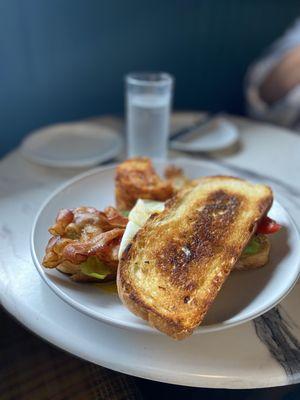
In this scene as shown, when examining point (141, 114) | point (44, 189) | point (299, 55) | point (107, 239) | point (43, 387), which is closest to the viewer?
point (107, 239)

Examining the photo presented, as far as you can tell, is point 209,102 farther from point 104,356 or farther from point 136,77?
point 104,356

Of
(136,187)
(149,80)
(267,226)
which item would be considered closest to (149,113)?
(149,80)

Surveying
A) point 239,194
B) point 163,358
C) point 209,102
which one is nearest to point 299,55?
point 209,102

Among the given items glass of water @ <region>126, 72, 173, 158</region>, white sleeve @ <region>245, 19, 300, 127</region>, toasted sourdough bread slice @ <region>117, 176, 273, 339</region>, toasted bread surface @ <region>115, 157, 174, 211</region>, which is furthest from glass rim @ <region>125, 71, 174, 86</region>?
white sleeve @ <region>245, 19, 300, 127</region>

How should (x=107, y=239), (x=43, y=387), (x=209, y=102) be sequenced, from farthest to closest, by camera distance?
1. (x=209, y=102)
2. (x=43, y=387)
3. (x=107, y=239)

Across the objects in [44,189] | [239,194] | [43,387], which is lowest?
[43,387]

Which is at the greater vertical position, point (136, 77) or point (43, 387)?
point (136, 77)

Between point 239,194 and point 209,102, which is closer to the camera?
point 239,194

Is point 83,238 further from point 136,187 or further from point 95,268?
point 136,187
